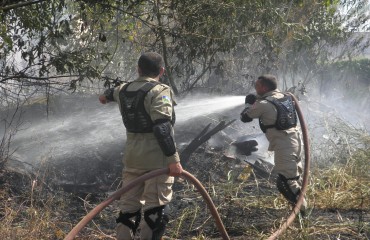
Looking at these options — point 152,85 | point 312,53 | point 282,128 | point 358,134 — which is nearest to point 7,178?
point 152,85

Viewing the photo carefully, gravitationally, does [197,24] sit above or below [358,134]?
above

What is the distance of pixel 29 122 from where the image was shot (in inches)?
413

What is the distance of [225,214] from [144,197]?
146 centimetres

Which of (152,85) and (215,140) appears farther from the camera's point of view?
(215,140)

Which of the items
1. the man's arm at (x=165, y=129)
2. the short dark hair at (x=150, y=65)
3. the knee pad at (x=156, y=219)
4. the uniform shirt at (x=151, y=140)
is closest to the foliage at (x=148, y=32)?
the short dark hair at (x=150, y=65)

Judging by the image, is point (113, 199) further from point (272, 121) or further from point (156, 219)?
point (272, 121)

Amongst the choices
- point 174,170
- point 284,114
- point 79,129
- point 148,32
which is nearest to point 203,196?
point 174,170

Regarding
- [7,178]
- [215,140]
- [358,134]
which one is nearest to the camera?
[7,178]

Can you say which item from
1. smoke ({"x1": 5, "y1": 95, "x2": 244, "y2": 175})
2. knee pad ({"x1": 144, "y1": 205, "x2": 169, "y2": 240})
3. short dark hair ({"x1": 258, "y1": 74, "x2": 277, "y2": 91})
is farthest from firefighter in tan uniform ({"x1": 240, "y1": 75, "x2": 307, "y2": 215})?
smoke ({"x1": 5, "y1": 95, "x2": 244, "y2": 175})

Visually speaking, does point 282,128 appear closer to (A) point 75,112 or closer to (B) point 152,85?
(B) point 152,85

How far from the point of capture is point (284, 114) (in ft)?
16.3

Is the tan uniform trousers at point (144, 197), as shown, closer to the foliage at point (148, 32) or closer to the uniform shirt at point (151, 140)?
the uniform shirt at point (151, 140)

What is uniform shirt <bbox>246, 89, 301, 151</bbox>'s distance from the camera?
4922 millimetres

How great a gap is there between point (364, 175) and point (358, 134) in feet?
4.87
